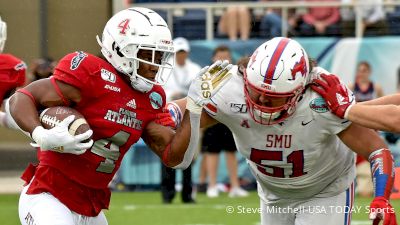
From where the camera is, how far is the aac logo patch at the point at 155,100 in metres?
4.81

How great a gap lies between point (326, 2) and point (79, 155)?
23.5 feet

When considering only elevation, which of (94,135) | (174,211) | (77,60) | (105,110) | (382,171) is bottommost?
(174,211)

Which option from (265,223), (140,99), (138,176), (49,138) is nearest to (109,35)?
(140,99)

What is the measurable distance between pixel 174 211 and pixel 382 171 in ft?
15.5

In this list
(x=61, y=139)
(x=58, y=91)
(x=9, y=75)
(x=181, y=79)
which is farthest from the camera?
(x=181, y=79)

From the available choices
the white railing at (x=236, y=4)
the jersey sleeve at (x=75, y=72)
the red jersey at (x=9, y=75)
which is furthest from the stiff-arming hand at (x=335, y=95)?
the white railing at (x=236, y=4)

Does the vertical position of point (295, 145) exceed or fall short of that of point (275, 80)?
it falls short

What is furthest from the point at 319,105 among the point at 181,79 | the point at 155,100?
the point at 181,79

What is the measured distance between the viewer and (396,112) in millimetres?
4762

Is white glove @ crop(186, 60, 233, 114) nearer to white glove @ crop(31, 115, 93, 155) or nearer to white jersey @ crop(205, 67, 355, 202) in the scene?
white jersey @ crop(205, 67, 355, 202)

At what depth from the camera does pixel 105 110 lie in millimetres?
4652

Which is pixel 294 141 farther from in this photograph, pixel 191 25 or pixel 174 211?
pixel 191 25

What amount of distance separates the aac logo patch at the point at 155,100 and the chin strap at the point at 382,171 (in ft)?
3.27

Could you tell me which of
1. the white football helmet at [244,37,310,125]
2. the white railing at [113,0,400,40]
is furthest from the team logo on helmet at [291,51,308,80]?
the white railing at [113,0,400,40]
